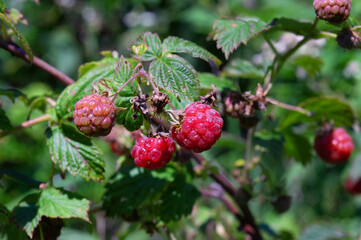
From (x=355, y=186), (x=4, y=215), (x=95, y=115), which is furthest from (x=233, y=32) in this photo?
(x=355, y=186)

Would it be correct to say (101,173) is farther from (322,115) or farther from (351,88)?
(351,88)

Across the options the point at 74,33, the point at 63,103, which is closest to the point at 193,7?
the point at 74,33

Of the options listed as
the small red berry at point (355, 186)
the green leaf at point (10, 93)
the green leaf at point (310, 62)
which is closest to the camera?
the green leaf at point (10, 93)

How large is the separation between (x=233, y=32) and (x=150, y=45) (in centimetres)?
28

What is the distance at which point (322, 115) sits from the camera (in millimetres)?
1643

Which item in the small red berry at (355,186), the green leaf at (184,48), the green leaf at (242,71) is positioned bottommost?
the small red berry at (355,186)

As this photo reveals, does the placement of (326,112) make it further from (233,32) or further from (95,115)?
(95,115)

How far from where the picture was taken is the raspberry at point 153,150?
3.07ft

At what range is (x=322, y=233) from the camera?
2.16 metres

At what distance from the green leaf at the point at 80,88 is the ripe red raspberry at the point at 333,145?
2.86ft

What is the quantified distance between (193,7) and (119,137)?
2.82m

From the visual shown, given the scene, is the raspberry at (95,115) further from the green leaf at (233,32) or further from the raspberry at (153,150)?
the green leaf at (233,32)

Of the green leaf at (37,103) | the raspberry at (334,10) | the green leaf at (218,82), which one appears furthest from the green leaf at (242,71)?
the green leaf at (37,103)

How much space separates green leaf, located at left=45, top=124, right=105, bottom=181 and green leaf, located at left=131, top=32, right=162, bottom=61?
0.30m
